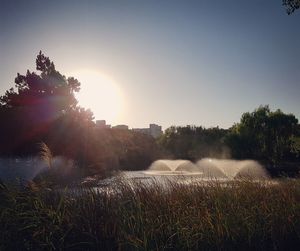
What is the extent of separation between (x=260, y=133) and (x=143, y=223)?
83.4 meters

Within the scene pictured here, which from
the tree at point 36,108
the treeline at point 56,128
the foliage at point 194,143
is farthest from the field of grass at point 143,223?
the foliage at point 194,143

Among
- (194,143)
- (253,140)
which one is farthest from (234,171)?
(194,143)

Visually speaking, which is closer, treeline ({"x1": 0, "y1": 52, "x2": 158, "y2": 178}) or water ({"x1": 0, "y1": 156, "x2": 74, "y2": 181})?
water ({"x1": 0, "y1": 156, "x2": 74, "y2": 181})

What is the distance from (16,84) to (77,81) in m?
7.87

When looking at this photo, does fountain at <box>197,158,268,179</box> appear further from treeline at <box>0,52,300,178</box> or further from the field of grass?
treeline at <box>0,52,300,178</box>

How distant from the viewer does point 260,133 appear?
289 ft

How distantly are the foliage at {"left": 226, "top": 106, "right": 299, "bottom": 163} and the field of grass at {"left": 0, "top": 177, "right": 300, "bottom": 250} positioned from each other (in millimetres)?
70818

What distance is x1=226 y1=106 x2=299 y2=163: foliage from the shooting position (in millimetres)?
82938

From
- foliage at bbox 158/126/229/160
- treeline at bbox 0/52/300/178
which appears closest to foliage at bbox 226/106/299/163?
foliage at bbox 158/126/229/160

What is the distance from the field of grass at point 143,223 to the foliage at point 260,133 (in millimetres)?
70818

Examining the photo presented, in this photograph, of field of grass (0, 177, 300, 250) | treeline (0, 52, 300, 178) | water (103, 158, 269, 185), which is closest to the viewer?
field of grass (0, 177, 300, 250)

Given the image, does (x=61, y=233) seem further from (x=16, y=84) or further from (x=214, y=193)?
(x=16, y=84)

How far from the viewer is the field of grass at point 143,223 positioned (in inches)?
313

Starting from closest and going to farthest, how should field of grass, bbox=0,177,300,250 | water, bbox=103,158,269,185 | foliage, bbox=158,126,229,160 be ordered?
field of grass, bbox=0,177,300,250 → water, bbox=103,158,269,185 → foliage, bbox=158,126,229,160
